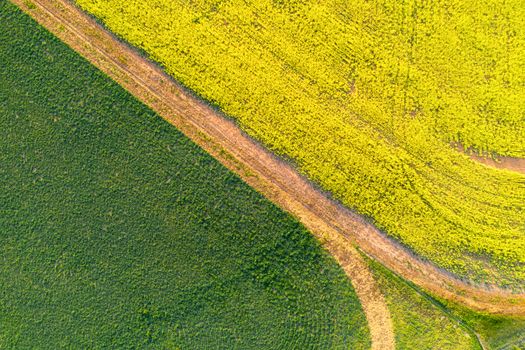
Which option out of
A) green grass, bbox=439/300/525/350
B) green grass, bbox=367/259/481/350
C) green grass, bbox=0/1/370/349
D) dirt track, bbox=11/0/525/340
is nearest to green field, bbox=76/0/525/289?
dirt track, bbox=11/0/525/340

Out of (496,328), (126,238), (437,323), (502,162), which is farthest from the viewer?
(126,238)

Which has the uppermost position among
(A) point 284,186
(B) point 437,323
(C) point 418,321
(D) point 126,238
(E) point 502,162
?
(E) point 502,162

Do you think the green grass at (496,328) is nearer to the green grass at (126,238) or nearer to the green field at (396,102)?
the green field at (396,102)

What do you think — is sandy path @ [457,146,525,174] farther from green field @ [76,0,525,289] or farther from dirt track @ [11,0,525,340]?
dirt track @ [11,0,525,340]

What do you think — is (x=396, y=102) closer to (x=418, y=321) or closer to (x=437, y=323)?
(x=418, y=321)

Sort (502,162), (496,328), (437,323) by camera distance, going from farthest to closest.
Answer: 1. (502,162)
2. (437,323)
3. (496,328)

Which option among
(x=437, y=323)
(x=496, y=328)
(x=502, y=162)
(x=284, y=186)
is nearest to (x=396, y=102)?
(x=502, y=162)

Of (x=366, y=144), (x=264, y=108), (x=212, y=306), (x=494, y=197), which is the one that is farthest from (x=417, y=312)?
(x=264, y=108)

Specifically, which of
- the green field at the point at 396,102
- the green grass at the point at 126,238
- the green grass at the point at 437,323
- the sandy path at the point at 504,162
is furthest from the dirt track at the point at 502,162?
the green grass at the point at 126,238
